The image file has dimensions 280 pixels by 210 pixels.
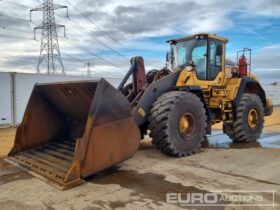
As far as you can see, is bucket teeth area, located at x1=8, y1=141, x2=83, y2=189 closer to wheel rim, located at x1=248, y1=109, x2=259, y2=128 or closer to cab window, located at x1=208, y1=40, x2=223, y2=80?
cab window, located at x1=208, y1=40, x2=223, y2=80

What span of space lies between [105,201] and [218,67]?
499 cm

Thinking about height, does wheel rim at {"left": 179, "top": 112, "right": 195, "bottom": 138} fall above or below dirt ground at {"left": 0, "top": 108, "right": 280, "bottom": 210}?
above

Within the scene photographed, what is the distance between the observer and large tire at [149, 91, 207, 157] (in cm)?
562

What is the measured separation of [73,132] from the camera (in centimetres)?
609

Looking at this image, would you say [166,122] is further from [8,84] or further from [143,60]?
[8,84]

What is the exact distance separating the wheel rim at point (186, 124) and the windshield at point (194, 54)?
1503 mm

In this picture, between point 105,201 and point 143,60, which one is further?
point 143,60

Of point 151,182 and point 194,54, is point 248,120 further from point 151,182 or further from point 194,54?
point 151,182

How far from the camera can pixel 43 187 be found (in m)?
4.16

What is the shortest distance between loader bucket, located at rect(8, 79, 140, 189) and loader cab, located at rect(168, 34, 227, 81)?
106 inches

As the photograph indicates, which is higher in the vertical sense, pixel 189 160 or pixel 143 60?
pixel 143 60

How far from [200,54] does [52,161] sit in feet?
13.5

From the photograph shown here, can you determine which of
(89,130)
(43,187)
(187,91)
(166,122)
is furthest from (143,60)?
(43,187)

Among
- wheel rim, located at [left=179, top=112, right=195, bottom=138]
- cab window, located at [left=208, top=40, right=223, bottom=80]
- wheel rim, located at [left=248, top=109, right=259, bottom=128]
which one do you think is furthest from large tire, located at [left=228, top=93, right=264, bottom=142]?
wheel rim, located at [left=179, top=112, right=195, bottom=138]
